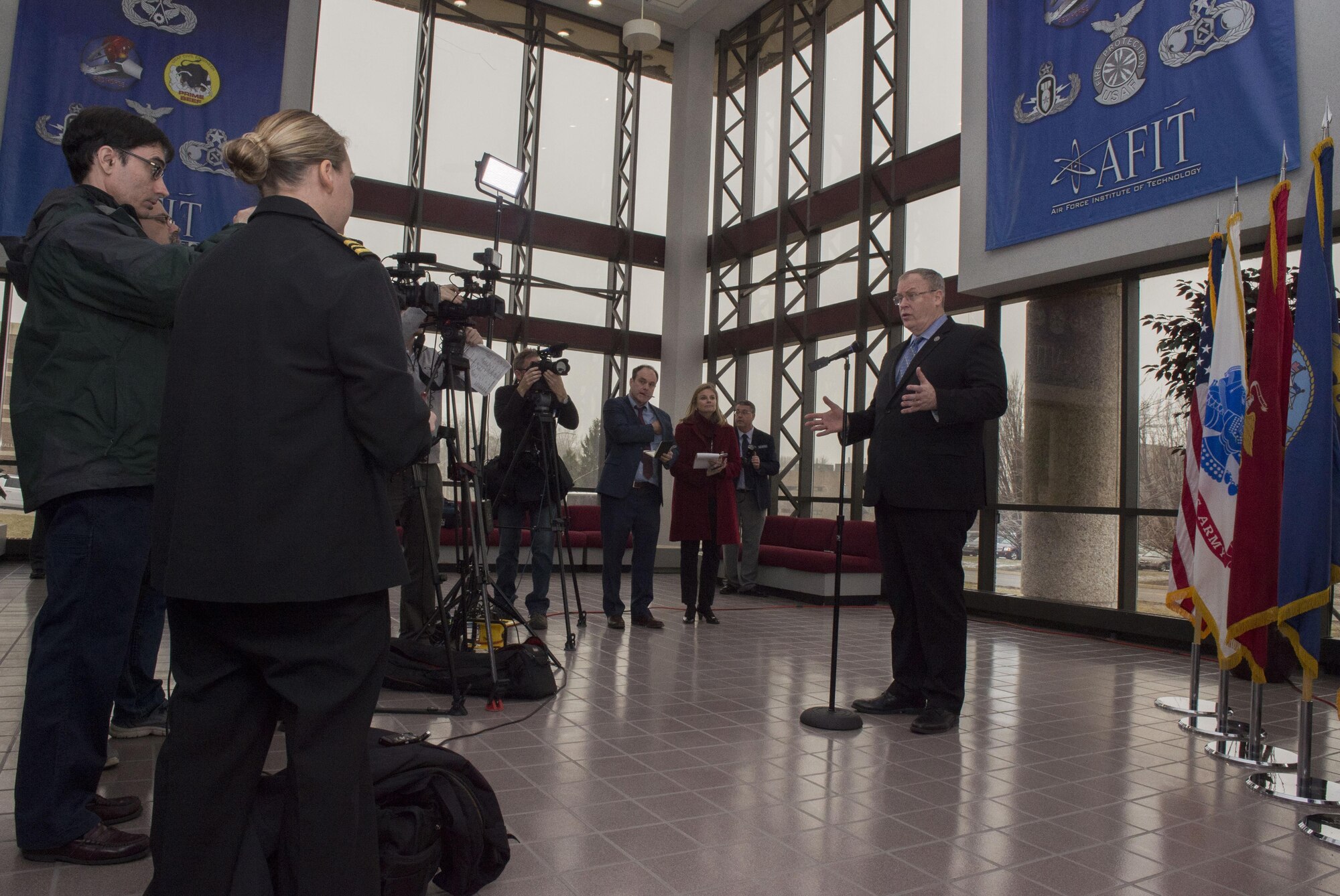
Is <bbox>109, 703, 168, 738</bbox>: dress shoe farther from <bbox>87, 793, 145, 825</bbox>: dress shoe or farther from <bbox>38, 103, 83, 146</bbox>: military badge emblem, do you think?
<bbox>38, 103, 83, 146</bbox>: military badge emblem

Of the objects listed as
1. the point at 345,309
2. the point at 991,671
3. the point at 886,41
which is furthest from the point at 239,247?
the point at 886,41

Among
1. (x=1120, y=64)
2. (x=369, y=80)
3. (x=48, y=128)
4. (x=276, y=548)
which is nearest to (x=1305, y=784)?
(x=276, y=548)

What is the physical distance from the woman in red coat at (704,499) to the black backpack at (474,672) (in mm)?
2269

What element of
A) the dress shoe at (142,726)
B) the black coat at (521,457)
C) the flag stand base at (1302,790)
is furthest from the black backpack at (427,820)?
the black coat at (521,457)

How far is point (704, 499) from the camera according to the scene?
5.83 m

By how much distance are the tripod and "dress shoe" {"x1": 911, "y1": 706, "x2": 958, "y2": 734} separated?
5.99 feet

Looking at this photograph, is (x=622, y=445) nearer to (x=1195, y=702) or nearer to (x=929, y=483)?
(x=929, y=483)

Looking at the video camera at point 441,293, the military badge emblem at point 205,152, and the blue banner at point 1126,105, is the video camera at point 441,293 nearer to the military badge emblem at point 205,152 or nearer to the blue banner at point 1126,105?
the blue banner at point 1126,105

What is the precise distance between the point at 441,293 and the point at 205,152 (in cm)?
582

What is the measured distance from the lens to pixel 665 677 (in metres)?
3.95

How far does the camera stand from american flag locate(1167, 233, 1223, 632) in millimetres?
3750

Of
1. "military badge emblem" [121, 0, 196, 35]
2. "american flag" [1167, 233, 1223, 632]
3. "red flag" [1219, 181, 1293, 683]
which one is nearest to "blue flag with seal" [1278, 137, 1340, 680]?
"red flag" [1219, 181, 1293, 683]

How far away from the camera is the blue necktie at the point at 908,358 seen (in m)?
3.46

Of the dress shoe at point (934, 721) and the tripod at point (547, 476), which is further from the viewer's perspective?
the tripod at point (547, 476)
